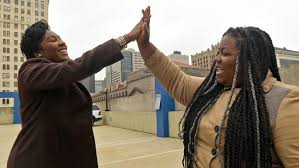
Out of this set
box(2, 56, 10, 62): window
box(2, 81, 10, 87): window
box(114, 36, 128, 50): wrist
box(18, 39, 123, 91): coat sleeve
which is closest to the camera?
box(18, 39, 123, 91): coat sleeve

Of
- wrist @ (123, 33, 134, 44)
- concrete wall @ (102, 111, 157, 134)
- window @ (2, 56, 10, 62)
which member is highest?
window @ (2, 56, 10, 62)

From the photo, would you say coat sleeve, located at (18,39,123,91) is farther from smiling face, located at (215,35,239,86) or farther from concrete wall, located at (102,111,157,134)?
concrete wall, located at (102,111,157,134)

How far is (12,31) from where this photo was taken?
66.1 meters

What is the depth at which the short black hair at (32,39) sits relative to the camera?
1722 millimetres

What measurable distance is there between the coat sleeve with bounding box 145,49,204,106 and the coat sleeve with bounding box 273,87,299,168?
2.15 feet

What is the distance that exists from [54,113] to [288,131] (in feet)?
3.65

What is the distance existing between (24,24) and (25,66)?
72.5m

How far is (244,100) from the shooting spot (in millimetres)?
1391

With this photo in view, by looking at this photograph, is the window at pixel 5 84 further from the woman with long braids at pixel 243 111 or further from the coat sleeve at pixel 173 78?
the woman with long braids at pixel 243 111

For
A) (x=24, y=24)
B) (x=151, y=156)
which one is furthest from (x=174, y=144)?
(x=24, y=24)

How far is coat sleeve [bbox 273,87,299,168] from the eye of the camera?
1.20 m

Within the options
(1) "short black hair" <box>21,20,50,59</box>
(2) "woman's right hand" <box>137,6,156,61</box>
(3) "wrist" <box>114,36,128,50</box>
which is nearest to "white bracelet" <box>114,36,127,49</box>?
(3) "wrist" <box>114,36,128,50</box>

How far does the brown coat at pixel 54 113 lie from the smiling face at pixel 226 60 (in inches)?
20.6

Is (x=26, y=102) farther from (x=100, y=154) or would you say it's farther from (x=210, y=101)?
→ (x=100, y=154)
